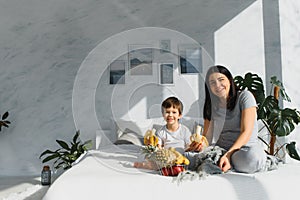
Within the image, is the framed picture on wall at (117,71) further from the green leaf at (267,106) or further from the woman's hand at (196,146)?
the woman's hand at (196,146)

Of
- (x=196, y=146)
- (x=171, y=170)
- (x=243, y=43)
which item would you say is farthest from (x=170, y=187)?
(x=243, y=43)

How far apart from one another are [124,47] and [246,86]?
157 cm

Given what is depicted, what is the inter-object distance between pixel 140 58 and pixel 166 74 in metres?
0.37

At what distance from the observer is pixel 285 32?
12.8 feet

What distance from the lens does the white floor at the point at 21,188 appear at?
10.8 feet

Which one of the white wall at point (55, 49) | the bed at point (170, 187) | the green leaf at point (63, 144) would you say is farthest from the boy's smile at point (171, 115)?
the green leaf at point (63, 144)

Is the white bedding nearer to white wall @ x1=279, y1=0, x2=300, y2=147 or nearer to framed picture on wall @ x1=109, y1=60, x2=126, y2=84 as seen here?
white wall @ x1=279, y1=0, x2=300, y2=147

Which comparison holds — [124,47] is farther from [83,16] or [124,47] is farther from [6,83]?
[6,83]

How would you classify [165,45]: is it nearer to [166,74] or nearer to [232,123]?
[166,74]

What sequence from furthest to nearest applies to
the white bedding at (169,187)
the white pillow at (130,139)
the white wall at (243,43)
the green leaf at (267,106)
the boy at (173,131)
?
the white wall at (243,43) → the white pillow at (130,139) → the green leaf at (267,106) → the boy at (173,131) → the white bedding at (169,187)

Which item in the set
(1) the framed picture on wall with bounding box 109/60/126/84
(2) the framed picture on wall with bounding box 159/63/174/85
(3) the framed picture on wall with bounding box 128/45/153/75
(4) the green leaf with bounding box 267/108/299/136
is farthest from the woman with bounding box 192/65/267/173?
(1) the framed picture on wall with bounding box 109/60/126/84

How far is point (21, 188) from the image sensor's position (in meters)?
3.65

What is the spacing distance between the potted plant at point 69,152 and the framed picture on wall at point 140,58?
1.00m

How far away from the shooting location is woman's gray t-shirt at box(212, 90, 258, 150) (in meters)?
2.30
